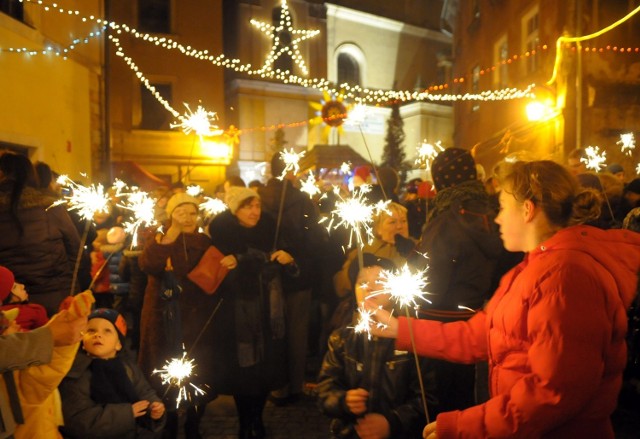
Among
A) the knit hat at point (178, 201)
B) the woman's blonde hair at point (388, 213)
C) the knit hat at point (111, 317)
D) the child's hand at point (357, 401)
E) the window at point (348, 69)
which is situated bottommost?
the child's hand at point (357, 401)

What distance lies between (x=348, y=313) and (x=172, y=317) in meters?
1.46

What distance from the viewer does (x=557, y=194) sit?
2.02m

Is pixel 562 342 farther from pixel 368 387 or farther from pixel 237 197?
pixel 237 197

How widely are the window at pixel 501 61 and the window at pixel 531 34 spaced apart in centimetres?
124

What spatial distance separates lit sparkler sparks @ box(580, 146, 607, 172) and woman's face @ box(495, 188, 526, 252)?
209 inches

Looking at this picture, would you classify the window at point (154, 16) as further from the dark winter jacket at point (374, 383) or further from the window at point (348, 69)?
the dark winter jacket at point (374, 383)

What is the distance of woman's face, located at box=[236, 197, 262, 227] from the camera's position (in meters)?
4.71

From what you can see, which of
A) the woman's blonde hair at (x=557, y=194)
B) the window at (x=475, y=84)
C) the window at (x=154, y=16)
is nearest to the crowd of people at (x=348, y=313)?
the woman's blonde hair at (x=557, y=194)

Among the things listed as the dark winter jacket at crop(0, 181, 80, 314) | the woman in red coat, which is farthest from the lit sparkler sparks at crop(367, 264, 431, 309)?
the dark winter jacket at crop(0, 181, 80, 314)

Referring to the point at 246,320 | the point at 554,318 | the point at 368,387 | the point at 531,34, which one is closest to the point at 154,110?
the point at 531,34

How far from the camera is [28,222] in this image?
13.3 feet

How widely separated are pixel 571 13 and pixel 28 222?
10442 mm

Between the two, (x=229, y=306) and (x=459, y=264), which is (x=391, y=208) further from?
(x=229, y=306)

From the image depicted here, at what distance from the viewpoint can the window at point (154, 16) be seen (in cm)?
2155
